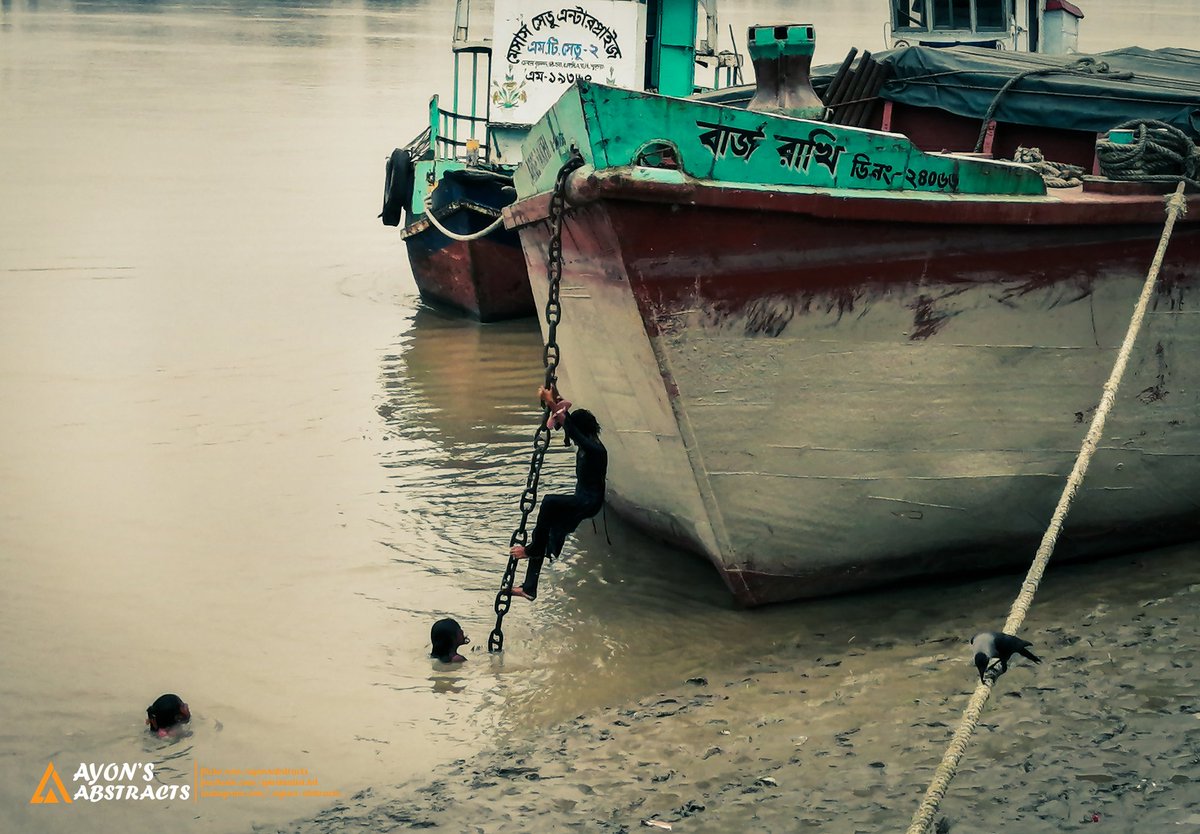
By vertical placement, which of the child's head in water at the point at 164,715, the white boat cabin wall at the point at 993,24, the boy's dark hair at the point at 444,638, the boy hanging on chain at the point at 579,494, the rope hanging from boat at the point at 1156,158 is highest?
the white boat cabin wall at the point at 993,24

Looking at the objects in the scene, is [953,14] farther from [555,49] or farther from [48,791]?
[48,791]

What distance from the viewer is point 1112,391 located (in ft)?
18.0

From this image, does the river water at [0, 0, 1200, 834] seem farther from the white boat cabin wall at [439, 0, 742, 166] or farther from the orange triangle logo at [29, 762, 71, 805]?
the white boat cabin wall at [439, 0, 742, 166]

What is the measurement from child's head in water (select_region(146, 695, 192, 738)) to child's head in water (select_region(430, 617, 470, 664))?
3.65ft

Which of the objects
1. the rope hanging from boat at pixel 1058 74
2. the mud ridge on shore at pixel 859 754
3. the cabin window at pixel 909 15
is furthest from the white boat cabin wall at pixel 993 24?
the mud ridge on shore at pixel 859 754

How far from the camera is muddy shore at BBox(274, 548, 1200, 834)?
4.70m

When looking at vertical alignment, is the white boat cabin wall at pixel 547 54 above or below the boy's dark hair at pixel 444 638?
above

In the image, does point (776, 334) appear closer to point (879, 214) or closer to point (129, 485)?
point (879, 214)

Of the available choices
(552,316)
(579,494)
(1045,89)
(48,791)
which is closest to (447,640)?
(579,494)

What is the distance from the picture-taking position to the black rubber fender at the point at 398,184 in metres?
14.6

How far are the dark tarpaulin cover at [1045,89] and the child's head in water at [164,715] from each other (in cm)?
548

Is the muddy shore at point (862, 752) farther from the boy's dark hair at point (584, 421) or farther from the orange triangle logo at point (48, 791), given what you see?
the boy's dark hair at point (584, 421)

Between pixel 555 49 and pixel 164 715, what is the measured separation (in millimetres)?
9901

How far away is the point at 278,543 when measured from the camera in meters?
7.77
